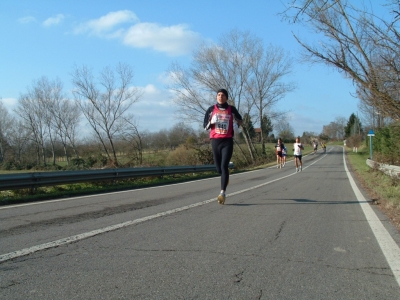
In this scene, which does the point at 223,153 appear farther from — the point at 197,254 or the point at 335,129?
the point at 335,129

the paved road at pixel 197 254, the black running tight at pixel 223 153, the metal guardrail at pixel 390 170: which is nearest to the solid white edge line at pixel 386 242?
the paved road at pixel 197 254

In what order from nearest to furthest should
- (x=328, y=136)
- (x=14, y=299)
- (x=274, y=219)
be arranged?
(x=14, y=299) < (x=274, y=219) < (x=328, y=136)

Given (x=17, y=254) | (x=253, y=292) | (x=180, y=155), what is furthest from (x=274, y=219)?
(x=180, y=155)

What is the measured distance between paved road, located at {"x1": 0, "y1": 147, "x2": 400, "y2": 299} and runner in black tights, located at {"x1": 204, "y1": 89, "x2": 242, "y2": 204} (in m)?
1.08

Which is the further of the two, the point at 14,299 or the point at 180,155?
the point at 180,155

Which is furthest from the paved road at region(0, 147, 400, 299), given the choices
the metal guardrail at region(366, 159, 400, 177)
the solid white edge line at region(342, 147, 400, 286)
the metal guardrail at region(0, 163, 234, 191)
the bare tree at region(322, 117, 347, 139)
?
the bare tree at region(322, 117, 347, 139)

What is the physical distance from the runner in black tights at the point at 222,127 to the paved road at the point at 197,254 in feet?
3.55

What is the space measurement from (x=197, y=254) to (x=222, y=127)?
347cm

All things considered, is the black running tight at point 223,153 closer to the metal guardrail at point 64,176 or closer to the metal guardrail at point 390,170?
the metal guardrail at point 64,176

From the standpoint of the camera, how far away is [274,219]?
588cm

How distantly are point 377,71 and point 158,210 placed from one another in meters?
6.55

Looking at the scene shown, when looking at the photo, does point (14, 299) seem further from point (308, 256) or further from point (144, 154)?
point (144, 154)

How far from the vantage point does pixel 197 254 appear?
385cm

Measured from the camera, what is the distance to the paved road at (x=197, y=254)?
294cm
